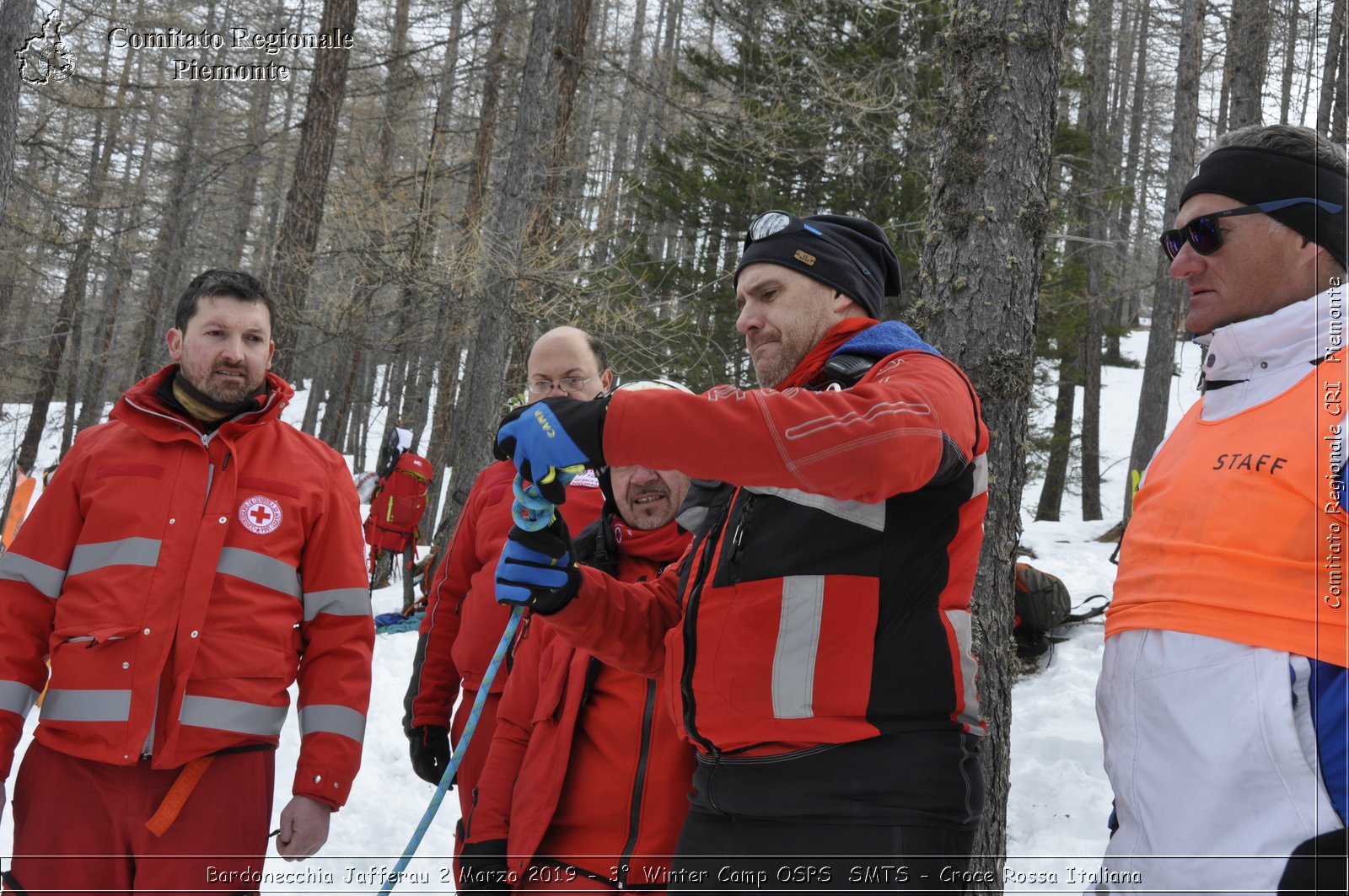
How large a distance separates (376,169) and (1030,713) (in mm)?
12685

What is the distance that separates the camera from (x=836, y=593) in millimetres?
1854

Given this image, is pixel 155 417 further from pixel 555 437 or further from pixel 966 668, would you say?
pixel 966 668

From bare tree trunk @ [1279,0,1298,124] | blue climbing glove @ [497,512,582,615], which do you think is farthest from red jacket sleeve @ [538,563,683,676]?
bare tree trunk @ [1279,0,1298,124]

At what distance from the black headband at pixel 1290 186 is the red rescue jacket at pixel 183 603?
8.77 feet

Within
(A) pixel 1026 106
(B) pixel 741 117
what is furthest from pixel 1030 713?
(B) pixel 741 117

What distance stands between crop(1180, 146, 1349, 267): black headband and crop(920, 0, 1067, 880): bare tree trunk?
49.6 inches

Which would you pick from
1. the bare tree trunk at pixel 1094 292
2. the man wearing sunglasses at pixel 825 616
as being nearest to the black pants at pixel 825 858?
the man wearing sunglasses at pixel 825 616

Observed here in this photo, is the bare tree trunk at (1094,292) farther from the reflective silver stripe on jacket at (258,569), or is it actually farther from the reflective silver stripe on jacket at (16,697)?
the reflective silver stripe on jacket at (16,697)

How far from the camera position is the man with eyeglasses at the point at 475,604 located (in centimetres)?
338

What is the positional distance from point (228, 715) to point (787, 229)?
2107 mm

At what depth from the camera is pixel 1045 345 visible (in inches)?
614

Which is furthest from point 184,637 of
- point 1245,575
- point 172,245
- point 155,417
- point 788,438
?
point 172,245

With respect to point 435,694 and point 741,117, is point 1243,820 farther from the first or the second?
point 741,117

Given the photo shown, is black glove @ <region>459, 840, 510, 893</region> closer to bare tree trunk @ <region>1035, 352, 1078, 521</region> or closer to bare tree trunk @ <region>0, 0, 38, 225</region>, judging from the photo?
bare tree trunk @ <region>0, 0, 38, 225</region>
